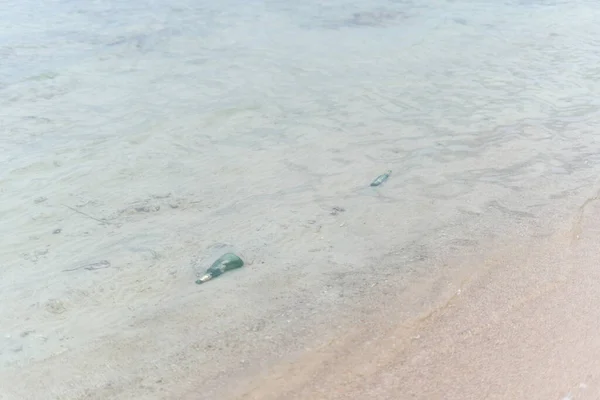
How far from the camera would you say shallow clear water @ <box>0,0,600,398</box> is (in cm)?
414

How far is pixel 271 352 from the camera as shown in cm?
323

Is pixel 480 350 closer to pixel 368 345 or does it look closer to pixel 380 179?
pixel 368 345

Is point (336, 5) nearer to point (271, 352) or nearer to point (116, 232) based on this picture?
point (116, 232)

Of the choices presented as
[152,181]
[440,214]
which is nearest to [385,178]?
[440,214]

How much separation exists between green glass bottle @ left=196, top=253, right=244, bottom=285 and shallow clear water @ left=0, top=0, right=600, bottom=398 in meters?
0.11

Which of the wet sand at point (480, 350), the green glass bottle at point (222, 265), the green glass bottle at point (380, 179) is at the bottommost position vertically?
the green glass bottle at point (222, 265)

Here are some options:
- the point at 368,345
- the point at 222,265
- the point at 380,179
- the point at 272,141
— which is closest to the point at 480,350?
the point at 368,345

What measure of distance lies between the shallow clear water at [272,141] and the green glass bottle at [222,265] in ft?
0.37

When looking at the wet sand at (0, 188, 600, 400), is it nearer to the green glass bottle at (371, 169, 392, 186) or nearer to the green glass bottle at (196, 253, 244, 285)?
the green glass bottle at (196, 253, 244, 285)

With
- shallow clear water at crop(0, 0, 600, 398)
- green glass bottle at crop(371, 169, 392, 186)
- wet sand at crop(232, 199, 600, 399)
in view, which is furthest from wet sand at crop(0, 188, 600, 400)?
green glass bottle at crop(371, 169, 392, 186)

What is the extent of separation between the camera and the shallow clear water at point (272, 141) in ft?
13.6

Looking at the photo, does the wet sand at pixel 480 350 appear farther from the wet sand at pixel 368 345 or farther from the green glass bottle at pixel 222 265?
the green glass bottle at pixel 222 265

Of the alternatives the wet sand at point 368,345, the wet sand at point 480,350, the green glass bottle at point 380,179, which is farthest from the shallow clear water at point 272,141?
the wet sand at point 480,350

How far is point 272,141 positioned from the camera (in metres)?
5.82
